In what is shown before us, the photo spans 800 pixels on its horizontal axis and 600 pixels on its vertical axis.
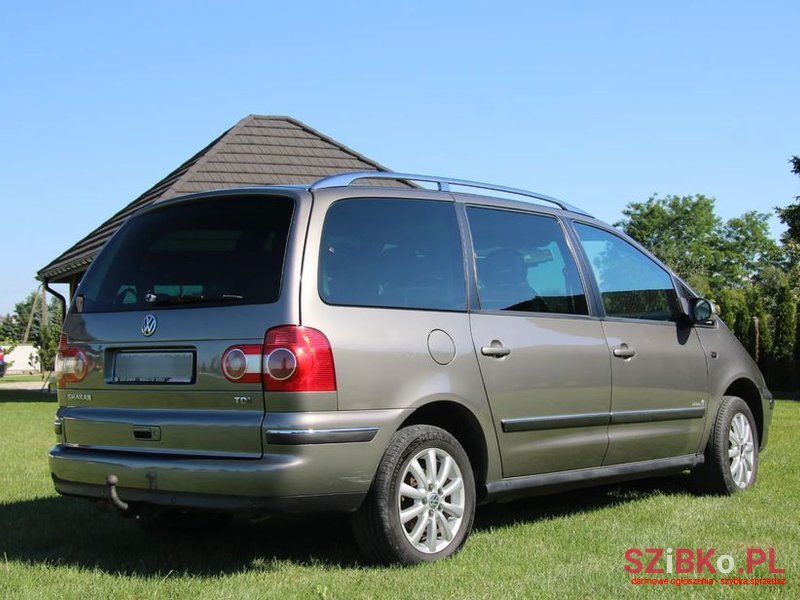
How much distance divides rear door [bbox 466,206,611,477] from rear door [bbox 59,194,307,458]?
117 centimetres

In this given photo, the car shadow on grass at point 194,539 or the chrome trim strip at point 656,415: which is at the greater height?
the chrome trim strip at point 656,415

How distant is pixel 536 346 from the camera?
553 cm

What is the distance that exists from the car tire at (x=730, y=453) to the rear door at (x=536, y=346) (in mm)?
1303

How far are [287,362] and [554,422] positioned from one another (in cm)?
178

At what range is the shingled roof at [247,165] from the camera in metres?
19.5

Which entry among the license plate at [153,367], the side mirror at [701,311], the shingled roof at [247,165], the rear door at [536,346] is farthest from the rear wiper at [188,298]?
the shingled roof at [247,165]

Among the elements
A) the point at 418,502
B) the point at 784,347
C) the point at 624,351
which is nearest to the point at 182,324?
the point at 418,502

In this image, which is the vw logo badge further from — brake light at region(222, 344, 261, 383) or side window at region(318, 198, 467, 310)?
side window at region(318, 198, 467, 310)

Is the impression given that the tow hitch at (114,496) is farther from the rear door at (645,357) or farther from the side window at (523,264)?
the rear door at (645,357)

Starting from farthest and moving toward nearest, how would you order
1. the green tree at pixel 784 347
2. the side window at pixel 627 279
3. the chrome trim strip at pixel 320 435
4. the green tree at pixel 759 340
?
the green tree at pixel 759 340 < the green tree at pixel 784 347 < the side window at pixel 627 279 < the chrome trim strip at pixel 320 435

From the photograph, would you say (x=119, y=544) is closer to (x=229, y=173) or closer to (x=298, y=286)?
(x=298, y=286)

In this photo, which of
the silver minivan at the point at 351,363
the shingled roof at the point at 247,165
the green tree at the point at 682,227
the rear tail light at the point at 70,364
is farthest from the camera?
the green tree at the point at 682,227

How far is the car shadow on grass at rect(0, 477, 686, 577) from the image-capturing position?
16.4ft

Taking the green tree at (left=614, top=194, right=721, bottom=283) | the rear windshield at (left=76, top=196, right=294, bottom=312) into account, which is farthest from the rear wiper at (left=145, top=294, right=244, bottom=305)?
the green tree at (left=614, top=194, right=721, bottom=283)
